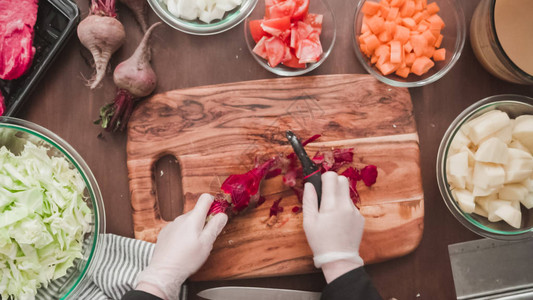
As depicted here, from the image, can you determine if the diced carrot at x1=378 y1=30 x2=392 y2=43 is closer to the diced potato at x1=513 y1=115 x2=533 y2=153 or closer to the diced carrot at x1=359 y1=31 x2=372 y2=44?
the diced carrot at x1=359 y1=31 x2=372 y2=44

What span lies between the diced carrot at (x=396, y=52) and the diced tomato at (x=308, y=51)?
0.28 metres

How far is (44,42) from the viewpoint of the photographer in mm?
1505

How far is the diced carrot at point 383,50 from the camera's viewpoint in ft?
4.89

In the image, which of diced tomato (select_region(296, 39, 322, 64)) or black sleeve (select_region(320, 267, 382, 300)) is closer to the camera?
black sleeve (select_region(320, 267, 382, 300))

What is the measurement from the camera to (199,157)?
1528 mm

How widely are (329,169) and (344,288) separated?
0.45 m

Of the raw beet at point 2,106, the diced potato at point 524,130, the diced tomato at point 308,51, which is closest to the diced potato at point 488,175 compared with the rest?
the diced potato at point 524,130

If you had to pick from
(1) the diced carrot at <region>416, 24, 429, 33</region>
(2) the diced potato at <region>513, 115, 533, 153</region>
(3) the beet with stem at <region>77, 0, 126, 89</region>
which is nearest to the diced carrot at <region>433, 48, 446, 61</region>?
(1) the diced carrot at <region>416, 24, 429, 33</region>

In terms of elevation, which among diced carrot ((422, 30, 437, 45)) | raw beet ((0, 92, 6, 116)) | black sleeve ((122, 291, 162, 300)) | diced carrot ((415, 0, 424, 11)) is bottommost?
black sleeve ((122, 291, 162, 300))

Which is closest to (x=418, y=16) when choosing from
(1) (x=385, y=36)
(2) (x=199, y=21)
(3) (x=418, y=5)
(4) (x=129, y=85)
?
(3) (x=418, y=5)

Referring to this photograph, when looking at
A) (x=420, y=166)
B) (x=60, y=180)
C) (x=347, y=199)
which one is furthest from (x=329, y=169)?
(x=60, y=180)

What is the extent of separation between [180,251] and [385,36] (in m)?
1.12

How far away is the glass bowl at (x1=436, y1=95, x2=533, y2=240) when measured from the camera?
57.8 inches

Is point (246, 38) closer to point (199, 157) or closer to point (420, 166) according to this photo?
point (199, 157)
